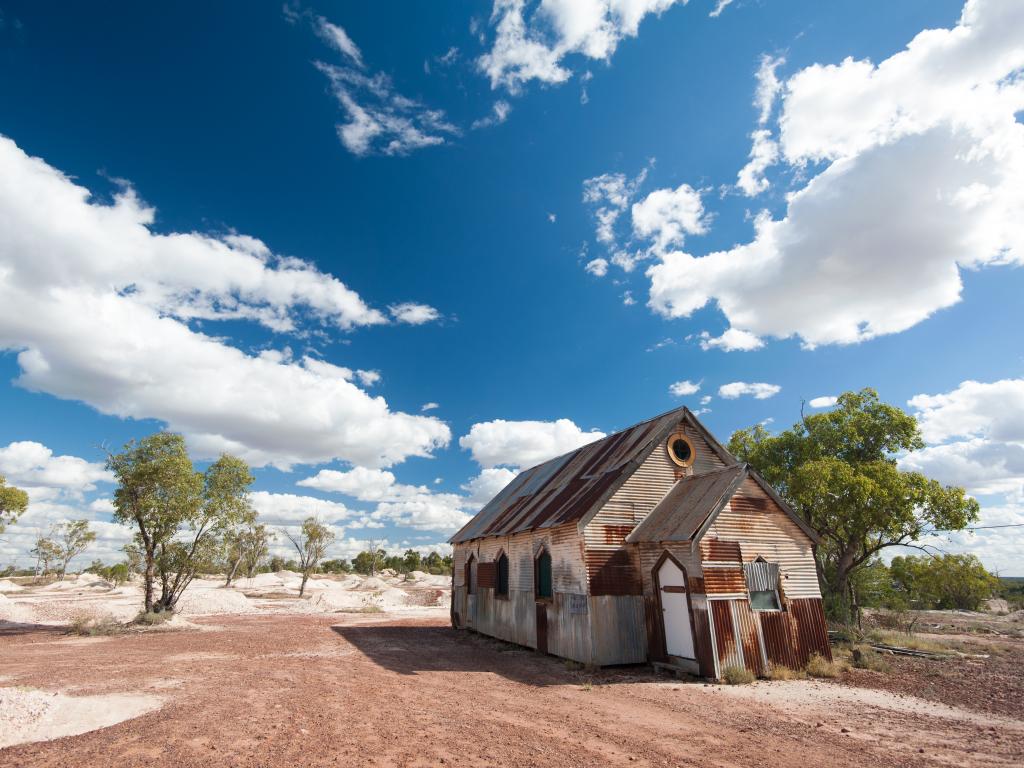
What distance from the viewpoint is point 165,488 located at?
2514 cm

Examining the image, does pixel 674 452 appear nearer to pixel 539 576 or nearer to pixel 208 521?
pixel 539 576

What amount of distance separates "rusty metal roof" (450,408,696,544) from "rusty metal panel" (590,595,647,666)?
259 cm

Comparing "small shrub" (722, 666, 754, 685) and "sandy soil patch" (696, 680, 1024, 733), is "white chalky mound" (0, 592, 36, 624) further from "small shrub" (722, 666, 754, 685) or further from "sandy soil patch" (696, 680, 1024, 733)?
"sandy soil patch" (696, 680, 1024, 733)

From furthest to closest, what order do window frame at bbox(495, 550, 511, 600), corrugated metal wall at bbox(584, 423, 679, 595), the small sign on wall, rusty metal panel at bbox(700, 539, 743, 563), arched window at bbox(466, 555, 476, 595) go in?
arched window at bbox(466, 555, 476, 595), window frame at bbox(495, 550, 511, 600), corrugated metal wall at bbox(584, 423, 679, 595), the small sign on wall, rusty metal panel at bbox(700, 539, 743, 563)

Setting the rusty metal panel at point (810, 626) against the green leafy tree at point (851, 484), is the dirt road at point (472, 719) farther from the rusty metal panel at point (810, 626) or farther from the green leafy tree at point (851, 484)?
the green leafy tree at point (851, 484)

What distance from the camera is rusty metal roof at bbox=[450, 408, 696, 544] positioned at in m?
16.9

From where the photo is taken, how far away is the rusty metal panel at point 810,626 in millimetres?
14320

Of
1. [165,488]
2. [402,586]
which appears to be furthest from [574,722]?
[402,586]

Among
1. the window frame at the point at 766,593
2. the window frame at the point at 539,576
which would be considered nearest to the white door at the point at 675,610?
the window frame at the point at 766,593

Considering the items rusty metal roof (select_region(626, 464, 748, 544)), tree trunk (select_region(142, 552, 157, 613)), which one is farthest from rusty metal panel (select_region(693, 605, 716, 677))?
tree trunk (select_region(142, 552, 157, 613))

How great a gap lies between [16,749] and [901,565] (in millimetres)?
44136

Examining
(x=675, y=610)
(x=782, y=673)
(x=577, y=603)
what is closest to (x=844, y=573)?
(x=782, y=673)

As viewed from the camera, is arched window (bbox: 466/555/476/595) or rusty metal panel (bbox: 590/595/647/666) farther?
arched window (bbox: 466/555/476/595)

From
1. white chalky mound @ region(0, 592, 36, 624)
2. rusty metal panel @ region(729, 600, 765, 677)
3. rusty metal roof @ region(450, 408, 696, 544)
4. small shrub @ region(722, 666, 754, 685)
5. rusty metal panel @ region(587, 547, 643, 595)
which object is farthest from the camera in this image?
white chalky mound @ region(0, 592, 36, 624)
